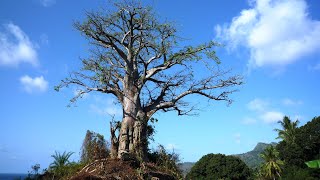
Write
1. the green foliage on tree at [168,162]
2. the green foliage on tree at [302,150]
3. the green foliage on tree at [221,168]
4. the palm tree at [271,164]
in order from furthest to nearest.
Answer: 1. the palm tree at [271,164]
2. the green foliage on tree at [221,168]
3. the green foliage on tree at [302,150]
4. the green foliage on tree at [168,162]

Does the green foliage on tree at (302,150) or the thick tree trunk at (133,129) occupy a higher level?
the green foliage on tree at (302,150)

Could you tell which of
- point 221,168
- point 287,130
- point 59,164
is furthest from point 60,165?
point 287,130

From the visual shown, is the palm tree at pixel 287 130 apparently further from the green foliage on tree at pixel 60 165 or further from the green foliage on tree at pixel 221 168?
the green foliage on tree at pixel 60 165

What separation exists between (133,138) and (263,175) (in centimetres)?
5411

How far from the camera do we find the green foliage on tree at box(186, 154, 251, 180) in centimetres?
5575

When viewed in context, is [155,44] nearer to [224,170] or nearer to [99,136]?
[99,136]

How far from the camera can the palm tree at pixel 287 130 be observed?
2574 inches

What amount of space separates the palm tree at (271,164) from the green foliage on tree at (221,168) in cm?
510

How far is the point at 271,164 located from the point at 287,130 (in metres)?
9.93

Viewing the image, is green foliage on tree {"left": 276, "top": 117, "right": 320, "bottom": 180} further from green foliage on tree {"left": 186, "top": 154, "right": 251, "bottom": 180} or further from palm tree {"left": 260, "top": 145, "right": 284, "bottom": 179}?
green foliage on tree {"left": 186, "top": 154, "right": 251, "bottom": 180}

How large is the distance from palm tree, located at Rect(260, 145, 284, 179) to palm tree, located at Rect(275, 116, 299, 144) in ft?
11.8

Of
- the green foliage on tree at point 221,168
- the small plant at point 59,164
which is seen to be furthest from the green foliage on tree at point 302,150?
the small plant at point 59,164

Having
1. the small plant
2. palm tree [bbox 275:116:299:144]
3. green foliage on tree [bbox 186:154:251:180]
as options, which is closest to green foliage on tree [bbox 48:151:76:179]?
the small plant

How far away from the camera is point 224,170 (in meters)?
56.2
